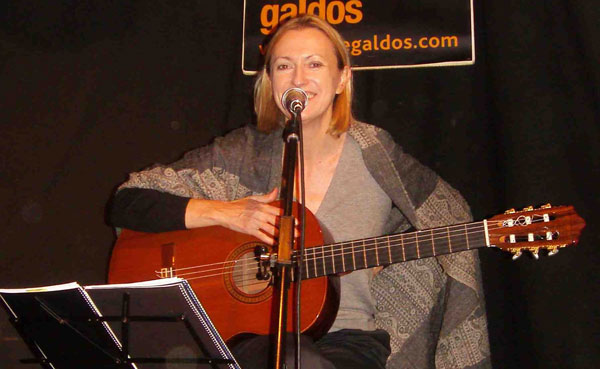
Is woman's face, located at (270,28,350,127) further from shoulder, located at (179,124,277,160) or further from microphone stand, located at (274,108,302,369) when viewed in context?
microphone stand, located at (274,108,302,369)

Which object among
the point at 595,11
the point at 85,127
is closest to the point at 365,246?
the point at 595,11

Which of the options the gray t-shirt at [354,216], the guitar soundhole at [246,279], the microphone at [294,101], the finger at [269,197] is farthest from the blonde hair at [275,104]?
the microphone at [294,101]

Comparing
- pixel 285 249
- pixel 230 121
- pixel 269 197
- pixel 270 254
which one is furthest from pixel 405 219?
pixel 230 121

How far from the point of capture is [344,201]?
2439 millimetres

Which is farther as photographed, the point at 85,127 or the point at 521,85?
the point at 85,127

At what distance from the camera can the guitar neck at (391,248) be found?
2.00 m

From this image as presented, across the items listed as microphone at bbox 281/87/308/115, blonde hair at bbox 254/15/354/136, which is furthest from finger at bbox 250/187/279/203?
microphone at bbox 281/87/308/115

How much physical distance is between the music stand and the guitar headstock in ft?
2.85

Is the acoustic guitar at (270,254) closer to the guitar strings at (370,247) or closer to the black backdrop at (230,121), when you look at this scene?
the guitar strings at (370,247)

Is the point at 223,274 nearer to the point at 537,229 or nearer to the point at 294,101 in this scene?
the point at 294,101

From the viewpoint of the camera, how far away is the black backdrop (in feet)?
8.63

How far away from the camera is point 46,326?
1783 mm

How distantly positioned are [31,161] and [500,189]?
2163 millimetres

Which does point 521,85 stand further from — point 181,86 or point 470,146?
point 181,86
